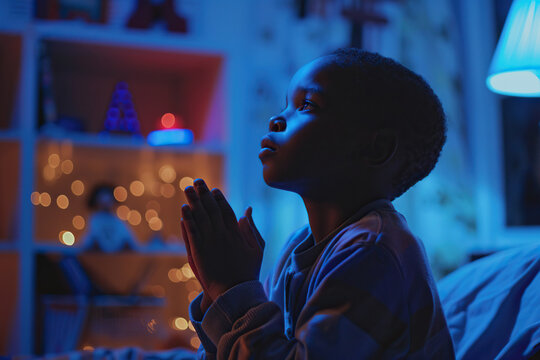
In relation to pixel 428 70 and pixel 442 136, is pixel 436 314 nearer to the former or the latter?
pixel 442 136

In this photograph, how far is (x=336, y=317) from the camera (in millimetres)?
616

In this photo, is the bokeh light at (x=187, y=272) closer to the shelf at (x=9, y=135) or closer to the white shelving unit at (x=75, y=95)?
the white shelving unit at (x=75, y=95)

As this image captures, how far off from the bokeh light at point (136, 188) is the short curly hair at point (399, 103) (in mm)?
1816

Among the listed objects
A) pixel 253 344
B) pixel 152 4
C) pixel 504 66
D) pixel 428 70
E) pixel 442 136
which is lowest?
pixel 253 344

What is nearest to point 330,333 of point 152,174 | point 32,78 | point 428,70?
point 32,78

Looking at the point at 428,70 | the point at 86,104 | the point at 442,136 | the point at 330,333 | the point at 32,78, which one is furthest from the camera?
the point at 428,70

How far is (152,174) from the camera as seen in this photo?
248cm

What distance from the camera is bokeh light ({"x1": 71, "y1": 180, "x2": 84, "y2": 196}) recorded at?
2383 millimetres

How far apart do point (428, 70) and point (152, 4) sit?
1.31 m

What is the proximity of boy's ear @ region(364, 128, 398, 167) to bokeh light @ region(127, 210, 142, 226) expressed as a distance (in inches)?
73.2

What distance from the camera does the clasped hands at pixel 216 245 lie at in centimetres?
70

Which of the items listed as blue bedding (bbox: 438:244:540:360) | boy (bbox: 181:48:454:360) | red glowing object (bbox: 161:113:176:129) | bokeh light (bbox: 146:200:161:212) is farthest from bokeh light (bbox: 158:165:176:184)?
boy (bbox: 181:48:454:360)

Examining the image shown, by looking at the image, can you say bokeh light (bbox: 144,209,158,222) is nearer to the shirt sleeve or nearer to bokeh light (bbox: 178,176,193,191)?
bokeh light (bbox: 178,176,193,191)

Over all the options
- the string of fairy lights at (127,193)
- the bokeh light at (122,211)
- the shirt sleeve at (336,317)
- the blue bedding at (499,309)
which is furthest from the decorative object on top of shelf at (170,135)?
the shirt sleeve at (336,317)
